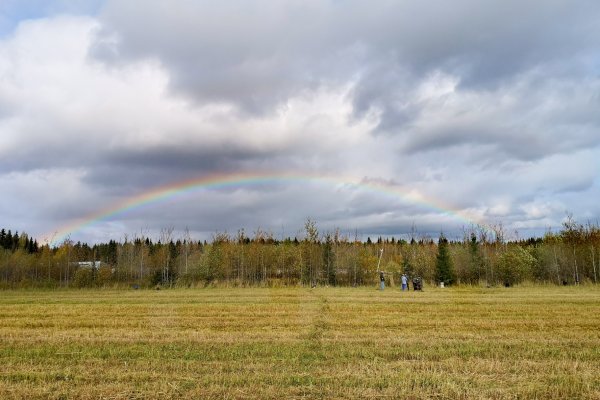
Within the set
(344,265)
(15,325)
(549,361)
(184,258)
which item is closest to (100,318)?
(15,325)

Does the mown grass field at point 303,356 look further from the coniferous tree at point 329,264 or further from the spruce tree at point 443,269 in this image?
the coniferous tree at point 329,264

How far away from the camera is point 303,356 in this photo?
11.9m

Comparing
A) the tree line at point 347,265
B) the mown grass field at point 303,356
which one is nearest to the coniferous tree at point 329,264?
the tree line at point 347,265

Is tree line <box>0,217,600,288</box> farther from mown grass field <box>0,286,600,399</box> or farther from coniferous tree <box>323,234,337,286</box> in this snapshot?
mown grass field <box>0,286,600,399</box>

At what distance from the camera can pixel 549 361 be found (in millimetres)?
11203

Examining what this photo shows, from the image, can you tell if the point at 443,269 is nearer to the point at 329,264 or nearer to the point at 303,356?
the point at 329,264

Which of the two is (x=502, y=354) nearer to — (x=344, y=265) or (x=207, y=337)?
(x=207, y=337)

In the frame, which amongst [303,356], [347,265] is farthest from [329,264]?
[303,356]

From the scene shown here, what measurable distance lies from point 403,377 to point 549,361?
4.30 m

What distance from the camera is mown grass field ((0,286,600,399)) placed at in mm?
8750

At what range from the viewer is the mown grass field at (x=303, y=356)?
875cm

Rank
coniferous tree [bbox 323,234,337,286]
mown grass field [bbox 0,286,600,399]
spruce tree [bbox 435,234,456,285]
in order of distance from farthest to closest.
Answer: coniferous tree [bbox 323,234,337,286] < spruce tree [bbox 435,234,456,285] < mown grass field [bbox 0,286,600,399]

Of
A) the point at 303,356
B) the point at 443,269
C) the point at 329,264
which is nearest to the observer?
the point at 303,356

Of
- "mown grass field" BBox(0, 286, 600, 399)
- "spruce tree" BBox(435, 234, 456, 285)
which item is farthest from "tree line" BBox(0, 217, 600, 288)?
"mown grass field" BBox(0, 286, 600, 399)
